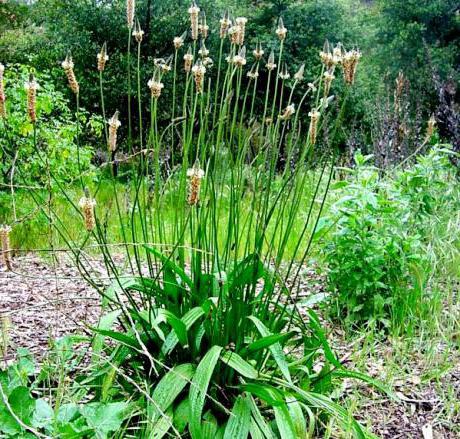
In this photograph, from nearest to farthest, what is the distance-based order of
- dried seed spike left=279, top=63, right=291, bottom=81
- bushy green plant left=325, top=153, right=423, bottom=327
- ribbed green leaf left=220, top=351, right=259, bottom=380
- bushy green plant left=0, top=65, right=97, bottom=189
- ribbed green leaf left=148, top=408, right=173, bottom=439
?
ribbed green leaf left=148, top=408, right=173, bottom=439
ribbed green leaf left=220, top=351, right=259, bottom=380
dried seed spike left=279, top=63, right=291, bottom=81
bushy green plant left=325, top=153, right=423, bottom=327
bushy green plant left=0, top=65, right=97, bottom=189

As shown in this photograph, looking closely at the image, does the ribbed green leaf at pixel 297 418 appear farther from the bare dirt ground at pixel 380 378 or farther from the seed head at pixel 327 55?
the seed head at pixel 327 55

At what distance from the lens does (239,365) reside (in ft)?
6.28

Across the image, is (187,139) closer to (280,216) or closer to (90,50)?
(280,216)

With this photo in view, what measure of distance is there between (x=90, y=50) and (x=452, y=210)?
578 cm

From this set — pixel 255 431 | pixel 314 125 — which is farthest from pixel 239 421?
pixel 314 125

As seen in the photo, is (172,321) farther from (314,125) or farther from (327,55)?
(327,55)

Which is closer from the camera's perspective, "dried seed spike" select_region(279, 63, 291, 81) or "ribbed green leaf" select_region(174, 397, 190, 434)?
"ribbed green leaf" select_region(174, 397, 190, 434)

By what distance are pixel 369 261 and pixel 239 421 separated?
1.34m

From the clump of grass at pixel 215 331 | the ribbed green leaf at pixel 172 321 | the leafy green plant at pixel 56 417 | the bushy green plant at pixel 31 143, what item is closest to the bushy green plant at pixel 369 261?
the clump of grass at pixel 215 331

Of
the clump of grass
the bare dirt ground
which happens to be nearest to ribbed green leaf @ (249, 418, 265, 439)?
the clump of grass

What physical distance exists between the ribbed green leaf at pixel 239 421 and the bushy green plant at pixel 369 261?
1.17m

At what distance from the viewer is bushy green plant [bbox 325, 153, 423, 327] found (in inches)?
118

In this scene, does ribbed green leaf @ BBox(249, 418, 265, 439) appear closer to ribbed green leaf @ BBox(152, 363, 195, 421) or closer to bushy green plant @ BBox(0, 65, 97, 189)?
ribbed green leaf @ BBox(152, 363, 195, 421)

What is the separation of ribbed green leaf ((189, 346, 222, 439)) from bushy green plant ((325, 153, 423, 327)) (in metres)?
1.28
